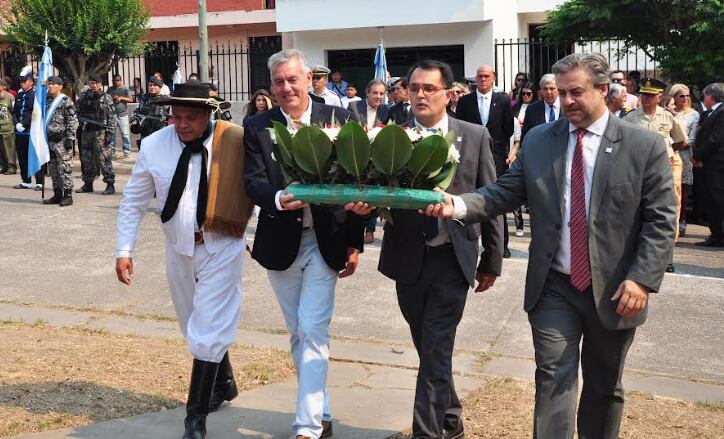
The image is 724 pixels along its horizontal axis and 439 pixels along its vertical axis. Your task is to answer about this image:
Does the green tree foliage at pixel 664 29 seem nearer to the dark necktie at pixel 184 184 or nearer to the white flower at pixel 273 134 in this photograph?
the dark necktie at pixel 184 184

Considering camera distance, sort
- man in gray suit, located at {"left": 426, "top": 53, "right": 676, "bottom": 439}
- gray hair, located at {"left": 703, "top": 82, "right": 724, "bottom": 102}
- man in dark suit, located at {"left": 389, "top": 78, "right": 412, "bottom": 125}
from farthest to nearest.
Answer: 1. gray hair, located at {"left": 703, "top": 82, "right": 724, "bottom": 102}
2. man in dark suit, located at {"left": 389, "top": 78, "right": 412, "bottom": 125}
3. man in gray suit, located at {"left": 426, "top": 53, "right": 676, "bottom": 439}

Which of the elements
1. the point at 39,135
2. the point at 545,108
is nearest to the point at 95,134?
the point at 39,135

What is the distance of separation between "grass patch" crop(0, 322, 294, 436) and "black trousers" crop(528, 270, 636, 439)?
254cm

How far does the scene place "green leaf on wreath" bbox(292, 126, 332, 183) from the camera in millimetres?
4973

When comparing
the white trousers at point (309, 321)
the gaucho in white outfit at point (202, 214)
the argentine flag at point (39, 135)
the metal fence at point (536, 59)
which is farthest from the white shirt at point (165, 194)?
the metal fence at point (536, 59)

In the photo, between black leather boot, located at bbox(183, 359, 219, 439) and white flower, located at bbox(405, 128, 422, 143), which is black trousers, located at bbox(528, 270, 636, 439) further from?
black leather boot, located at bbox(183, 359, 219, 439)

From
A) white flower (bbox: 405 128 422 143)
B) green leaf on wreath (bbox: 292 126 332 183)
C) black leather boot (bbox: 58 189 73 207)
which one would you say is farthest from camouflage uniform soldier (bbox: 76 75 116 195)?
white flower (bbox: 405 128 422 143)

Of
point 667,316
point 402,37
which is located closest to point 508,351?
point 667,316

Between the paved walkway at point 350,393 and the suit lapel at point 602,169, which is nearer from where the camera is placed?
the suit lapel at point 602,169

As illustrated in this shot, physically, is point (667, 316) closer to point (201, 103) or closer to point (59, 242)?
point (201, 103)

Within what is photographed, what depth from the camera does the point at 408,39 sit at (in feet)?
87.0

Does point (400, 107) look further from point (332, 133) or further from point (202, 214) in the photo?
point (332, 133)

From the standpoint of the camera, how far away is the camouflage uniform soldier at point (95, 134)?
55.3ft

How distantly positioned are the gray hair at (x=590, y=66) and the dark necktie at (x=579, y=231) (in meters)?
0.35
